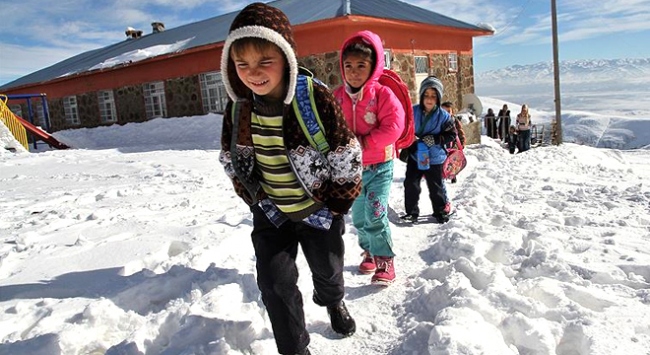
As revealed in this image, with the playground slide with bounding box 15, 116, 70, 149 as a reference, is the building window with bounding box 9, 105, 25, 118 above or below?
above

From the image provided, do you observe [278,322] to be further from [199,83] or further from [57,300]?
[199,83]

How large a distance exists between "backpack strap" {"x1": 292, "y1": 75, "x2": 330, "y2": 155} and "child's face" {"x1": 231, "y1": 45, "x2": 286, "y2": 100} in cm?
12

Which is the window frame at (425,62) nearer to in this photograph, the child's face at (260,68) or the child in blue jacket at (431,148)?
the child in blue jacket at (431,148)

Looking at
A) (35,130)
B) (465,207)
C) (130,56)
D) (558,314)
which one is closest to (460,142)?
(465,207)

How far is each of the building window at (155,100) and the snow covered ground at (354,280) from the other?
1298cm

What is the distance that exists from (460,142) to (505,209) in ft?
3.10

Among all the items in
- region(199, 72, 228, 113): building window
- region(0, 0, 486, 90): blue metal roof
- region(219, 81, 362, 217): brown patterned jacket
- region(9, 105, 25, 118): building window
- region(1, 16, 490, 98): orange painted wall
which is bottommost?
region(219, 81, 362, 217): brown patterned jacket

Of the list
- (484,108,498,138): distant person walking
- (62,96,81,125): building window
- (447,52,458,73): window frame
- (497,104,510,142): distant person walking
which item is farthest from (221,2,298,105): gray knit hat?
(62,96,81,125): building window

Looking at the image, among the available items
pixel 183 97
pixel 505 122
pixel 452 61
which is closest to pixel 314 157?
pixel 183 97

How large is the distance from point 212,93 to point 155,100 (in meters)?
3.45

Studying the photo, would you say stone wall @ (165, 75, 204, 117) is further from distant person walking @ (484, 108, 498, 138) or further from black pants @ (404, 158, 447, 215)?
black pants @ (404, 158, 447, 215)

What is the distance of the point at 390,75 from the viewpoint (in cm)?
332

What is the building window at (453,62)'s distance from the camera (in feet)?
58.2

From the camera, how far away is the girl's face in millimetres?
4668
